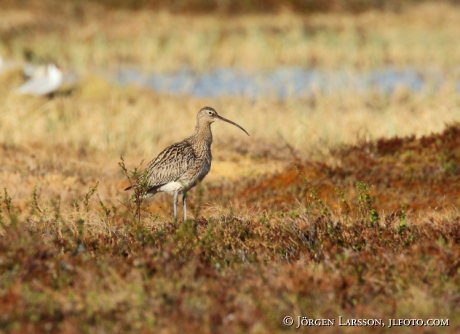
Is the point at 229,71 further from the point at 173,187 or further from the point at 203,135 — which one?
the point at 173,187

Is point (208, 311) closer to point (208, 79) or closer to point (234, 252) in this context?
point (234, 252)

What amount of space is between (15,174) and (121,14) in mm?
24709

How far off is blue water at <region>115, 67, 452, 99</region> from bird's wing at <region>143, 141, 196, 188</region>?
954 cm

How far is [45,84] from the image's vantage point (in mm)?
17391

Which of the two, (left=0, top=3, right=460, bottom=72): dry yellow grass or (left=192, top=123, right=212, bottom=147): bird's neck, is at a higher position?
(left=0, top=3, right=460, bottom=72): dry yellow grass

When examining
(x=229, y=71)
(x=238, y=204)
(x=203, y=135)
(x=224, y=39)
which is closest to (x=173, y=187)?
(x=203, y=135)

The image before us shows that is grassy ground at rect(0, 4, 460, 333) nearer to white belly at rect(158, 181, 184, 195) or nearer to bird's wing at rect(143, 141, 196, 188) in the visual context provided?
white belly at rect(158, 181, 184, 195)

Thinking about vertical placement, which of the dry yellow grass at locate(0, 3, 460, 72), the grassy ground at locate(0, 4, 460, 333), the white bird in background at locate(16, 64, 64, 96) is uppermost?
the dry yellow grass at locate(0, 3, 460, 72)

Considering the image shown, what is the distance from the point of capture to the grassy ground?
5.27 m

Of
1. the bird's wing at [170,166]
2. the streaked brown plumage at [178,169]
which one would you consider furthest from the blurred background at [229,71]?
the bird's wing at [170,166]

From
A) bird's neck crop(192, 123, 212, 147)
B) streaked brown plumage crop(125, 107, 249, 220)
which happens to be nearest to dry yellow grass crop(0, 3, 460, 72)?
bird's neck crop(192, 123, 212, 147)

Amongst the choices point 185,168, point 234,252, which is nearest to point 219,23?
point 185,168

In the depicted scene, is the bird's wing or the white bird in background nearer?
the bird's wing

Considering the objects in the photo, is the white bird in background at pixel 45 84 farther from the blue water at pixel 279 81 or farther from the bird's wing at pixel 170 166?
the bird's wing at pixel 170 166
